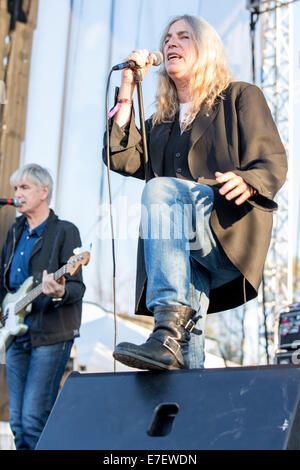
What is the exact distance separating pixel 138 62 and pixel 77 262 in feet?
3.79

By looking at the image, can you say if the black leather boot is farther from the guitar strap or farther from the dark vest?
the guitar strap

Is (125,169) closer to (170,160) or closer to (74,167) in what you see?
(170,160)

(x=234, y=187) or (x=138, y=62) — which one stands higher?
(x=138, y=62)

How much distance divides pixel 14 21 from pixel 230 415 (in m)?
3.73

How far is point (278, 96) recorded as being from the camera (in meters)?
4.54

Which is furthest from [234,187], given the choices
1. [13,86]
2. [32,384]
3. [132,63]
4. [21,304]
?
[13,86]

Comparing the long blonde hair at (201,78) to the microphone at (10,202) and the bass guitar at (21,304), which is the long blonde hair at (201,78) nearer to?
the bass guitar at (21,304)

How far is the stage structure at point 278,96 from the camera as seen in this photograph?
4.44 m

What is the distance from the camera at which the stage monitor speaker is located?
1.32 m

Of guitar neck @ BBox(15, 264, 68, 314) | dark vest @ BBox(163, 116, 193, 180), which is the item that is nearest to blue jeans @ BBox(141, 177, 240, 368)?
dark vest @ BBox(163, 116, 193, 180)

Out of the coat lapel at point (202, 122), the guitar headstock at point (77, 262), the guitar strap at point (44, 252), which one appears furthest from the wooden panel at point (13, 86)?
the coat lapel at point (202, 122)

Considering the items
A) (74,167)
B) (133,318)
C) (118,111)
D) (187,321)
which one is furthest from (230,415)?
(74,167)

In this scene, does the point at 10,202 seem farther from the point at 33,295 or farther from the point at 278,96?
the point at 278,96

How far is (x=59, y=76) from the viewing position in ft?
13.8
